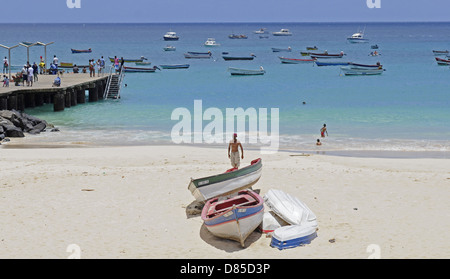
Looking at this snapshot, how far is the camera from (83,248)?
44.9 feet

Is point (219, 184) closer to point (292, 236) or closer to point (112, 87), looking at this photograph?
point (292, 236)

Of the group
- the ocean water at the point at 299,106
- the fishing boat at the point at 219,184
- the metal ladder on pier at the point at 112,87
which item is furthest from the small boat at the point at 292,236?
the metal ladder on pier at the point at 112,87

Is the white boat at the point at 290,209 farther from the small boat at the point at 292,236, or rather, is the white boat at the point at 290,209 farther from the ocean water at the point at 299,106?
the ocean water at the point at 299,106

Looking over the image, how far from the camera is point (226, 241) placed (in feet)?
46.8

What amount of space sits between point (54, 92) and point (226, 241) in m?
29.3

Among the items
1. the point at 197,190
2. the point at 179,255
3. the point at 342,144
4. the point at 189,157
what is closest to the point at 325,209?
the point at 197,190

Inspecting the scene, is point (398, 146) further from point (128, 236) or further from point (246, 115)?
point (128, 236)

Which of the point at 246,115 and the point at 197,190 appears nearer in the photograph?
the point at 197,190

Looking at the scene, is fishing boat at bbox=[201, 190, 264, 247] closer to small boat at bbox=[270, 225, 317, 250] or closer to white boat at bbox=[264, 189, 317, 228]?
small boat at bbox=[270, 225, 317, 250]

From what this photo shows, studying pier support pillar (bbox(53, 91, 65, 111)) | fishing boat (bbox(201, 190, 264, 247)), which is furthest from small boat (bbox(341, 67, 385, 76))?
fishing boat (bbox(201, 190, 264, 247))

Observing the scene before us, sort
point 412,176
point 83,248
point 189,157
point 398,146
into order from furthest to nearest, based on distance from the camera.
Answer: point 398,146, point 189,157, point 412,176, point 83,248

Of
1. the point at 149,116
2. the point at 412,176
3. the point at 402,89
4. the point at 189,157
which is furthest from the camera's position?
the point at 402,89

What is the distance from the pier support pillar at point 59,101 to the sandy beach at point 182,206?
52.1ft
